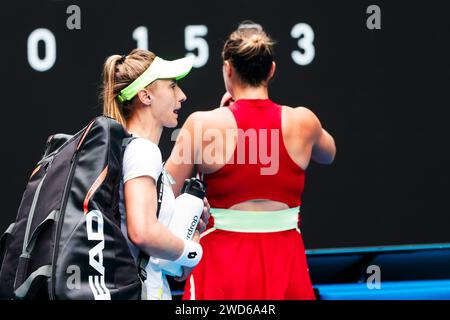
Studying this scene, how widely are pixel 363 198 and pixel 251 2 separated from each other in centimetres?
115

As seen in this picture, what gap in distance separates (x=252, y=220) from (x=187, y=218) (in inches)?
14.6

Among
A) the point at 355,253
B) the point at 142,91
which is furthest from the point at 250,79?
the point at 355,253

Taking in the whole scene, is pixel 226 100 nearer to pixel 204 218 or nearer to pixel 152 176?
pixel 204 218

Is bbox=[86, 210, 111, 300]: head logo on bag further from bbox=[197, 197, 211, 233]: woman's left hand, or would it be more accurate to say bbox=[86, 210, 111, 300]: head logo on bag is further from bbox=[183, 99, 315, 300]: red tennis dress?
bbox=[183, 99, 315, 300]: red tennis dress

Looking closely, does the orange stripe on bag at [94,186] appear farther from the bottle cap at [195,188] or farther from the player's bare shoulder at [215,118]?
the player's bare shoulder at [215,118]

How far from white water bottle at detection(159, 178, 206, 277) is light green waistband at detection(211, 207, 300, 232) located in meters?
0.30

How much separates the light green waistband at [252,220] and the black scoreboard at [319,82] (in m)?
1.93

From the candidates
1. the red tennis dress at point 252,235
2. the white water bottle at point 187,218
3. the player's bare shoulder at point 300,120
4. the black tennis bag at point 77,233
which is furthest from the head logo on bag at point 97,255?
the player's bare shoulder at point 300,120

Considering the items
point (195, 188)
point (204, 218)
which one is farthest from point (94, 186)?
point (204, 218)

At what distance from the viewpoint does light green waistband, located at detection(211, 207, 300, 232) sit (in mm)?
2959

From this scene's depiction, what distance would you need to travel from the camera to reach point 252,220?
9.71 ft

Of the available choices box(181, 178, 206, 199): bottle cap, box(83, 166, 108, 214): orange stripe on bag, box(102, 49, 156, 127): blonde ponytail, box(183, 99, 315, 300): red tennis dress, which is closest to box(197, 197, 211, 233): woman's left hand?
box(181, 178, 206, 199): bottle cap

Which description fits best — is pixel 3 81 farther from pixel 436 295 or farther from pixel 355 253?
pixel 436 295

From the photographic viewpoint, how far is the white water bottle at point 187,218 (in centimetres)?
262
